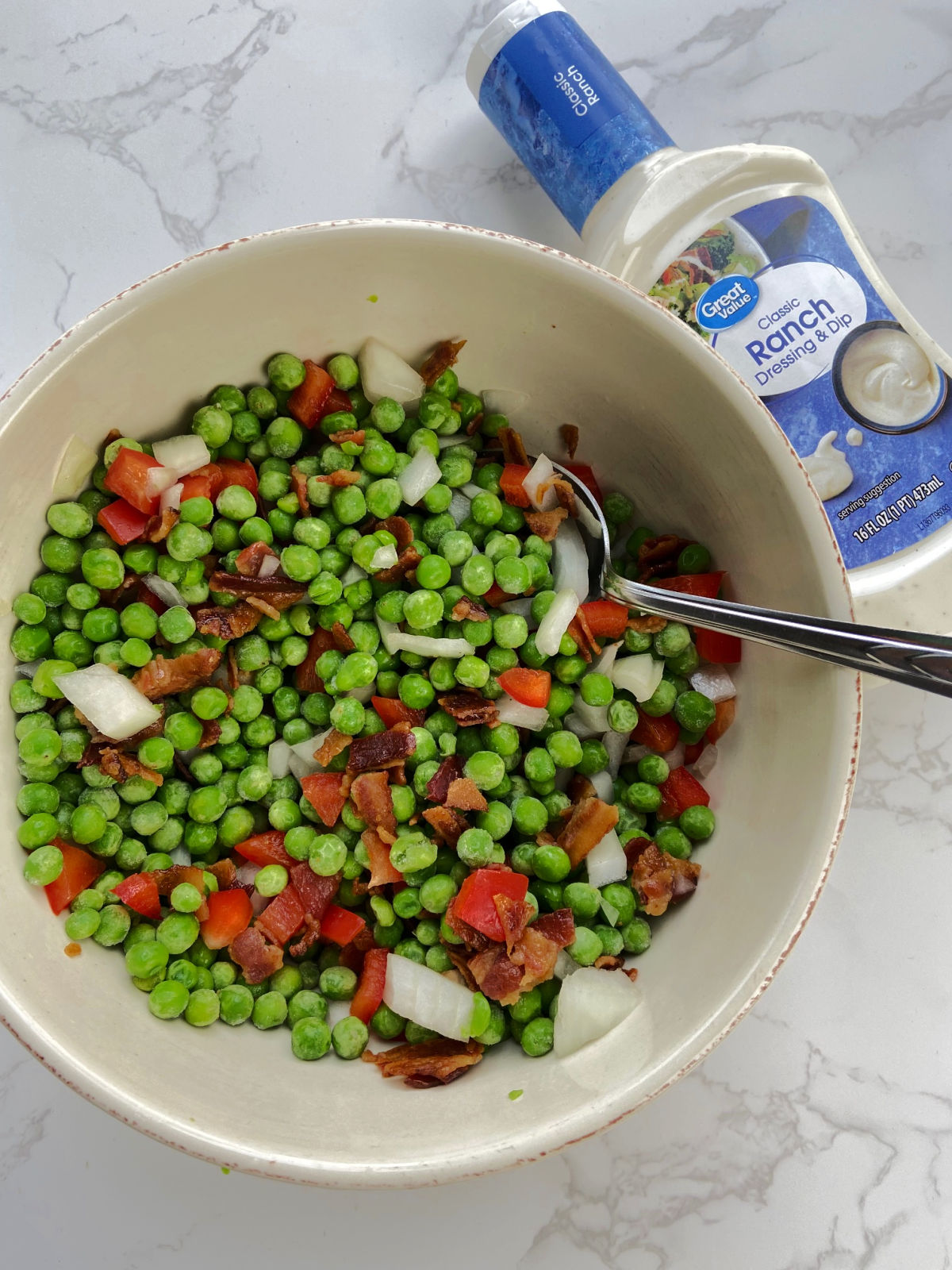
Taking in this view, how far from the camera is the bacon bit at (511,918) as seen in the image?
6.46ft

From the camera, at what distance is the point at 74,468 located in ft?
6.53

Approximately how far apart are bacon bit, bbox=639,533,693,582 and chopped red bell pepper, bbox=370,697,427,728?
0.61 m

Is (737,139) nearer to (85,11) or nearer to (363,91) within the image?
(363,91)

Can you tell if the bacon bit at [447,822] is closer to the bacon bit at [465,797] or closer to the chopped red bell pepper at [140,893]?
the bacon bit at [465,797]

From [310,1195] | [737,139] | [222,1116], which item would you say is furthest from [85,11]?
[310,1195]

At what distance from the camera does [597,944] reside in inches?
79.3

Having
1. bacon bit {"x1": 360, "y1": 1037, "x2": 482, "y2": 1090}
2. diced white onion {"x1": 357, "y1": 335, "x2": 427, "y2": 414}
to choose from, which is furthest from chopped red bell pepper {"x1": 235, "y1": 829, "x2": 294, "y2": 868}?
diced white onion {"x1": 357, "y1": 335, "x2": 427, "y2": 414}

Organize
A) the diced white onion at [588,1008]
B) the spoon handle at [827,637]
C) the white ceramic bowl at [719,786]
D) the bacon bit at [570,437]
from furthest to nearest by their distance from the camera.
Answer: the bacon bit at [570,437] → the diced white onion at [588,1008] → the white ceramic bowl at [719,786] → the spoon handle at [827,637]

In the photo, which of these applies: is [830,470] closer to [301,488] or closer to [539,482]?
[539,482]

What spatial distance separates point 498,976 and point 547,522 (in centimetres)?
99

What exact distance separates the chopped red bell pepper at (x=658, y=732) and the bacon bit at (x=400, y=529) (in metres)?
0.66

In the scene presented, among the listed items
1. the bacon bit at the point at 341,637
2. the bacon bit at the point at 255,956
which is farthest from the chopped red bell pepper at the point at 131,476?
the bacon bit at the point at 255,956

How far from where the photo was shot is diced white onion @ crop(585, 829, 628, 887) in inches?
82.6

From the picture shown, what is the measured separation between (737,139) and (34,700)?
7.55ft
